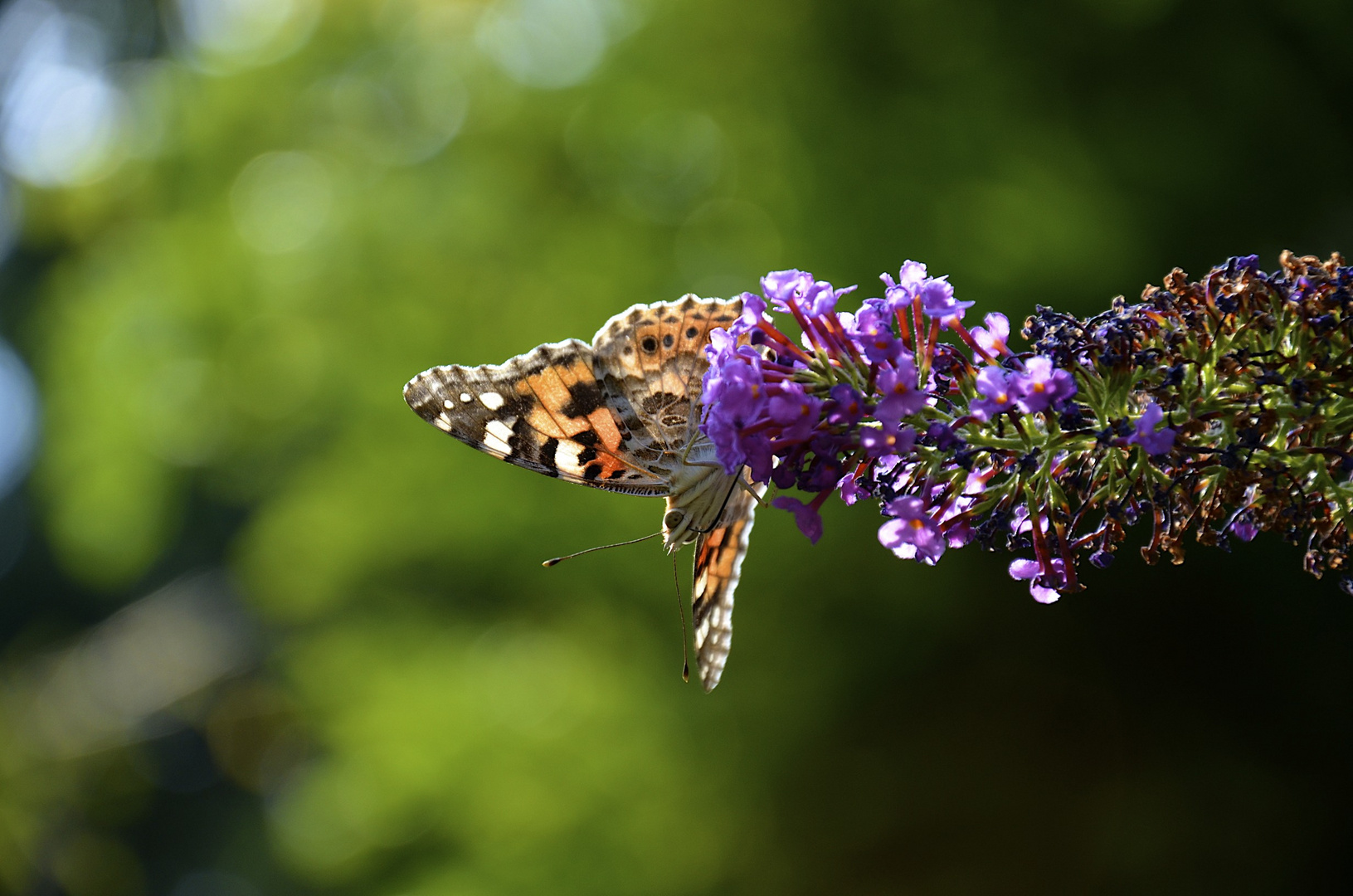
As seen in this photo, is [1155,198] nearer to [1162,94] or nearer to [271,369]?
[1162,94]

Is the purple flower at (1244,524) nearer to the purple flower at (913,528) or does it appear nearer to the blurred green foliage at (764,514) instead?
the purple flower at (913,528)

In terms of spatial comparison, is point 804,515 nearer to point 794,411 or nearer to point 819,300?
point 794,411

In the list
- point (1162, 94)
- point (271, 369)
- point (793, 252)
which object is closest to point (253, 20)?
point (271, 369)

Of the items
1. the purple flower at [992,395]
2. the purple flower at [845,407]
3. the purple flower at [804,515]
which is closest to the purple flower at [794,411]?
the purple flower at [845,407]

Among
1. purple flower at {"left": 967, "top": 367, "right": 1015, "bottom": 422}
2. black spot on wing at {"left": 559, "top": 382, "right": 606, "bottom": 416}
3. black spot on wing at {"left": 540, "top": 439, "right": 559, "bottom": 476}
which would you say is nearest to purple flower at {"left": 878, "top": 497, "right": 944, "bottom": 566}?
purple flower at {"left": 967, "top": 367, "right": 1015, "bottom": 422}

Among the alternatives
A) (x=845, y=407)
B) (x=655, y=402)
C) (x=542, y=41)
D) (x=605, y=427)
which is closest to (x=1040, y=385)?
(x=845, y=407)
